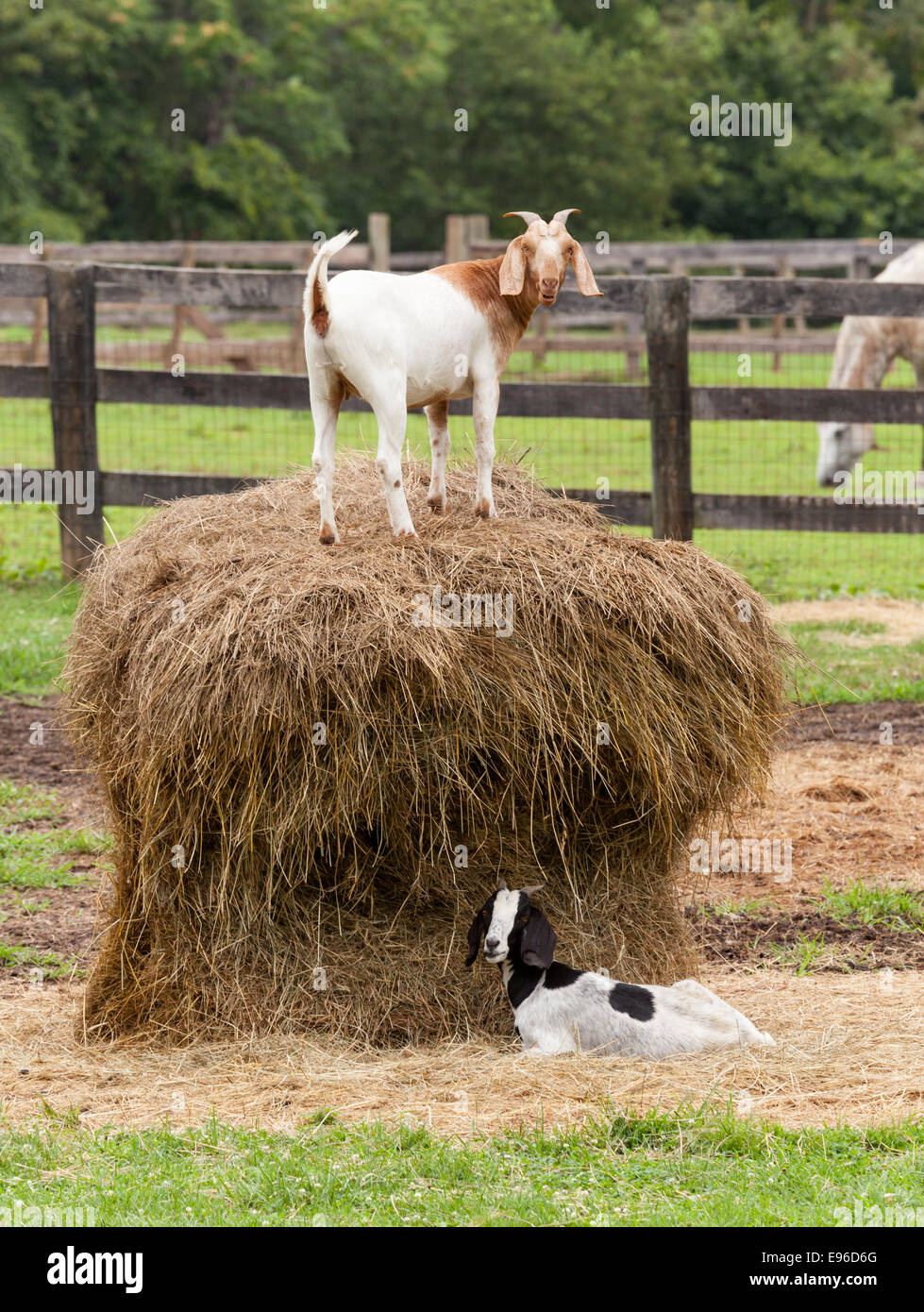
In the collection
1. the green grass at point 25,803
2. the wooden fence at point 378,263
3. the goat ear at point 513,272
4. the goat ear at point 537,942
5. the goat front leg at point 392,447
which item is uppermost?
the wooden fence at point 378,263

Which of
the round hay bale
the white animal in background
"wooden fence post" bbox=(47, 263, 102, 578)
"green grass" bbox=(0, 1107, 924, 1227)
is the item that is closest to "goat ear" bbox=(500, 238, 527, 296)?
the round hay bale

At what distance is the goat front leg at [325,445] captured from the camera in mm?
4805

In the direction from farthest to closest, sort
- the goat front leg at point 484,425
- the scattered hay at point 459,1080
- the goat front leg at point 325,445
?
the goat front leg at point 484,425 → the goat front leg at point 325,445 → the scattered hay at point 459,1080

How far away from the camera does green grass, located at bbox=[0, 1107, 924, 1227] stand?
10.9 feet

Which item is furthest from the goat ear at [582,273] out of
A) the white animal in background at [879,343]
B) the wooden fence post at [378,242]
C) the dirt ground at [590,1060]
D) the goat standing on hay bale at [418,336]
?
the wooden fence post at [378,242]

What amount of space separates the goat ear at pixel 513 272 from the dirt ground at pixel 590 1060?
218 centimetres

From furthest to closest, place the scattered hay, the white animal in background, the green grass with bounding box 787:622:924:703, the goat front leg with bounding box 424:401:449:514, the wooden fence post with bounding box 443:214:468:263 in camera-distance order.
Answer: the wooden fence post with bounding box 443:214:468:263 < the white animal in background < the green grass with bounding box 787:622:924:703 < the goat front leg with bounding box 424:401:449:514 < the scattered hay

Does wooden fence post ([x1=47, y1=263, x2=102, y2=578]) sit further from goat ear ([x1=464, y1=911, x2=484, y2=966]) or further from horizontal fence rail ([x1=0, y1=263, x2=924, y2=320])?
goat ear ([x1=464, y1=911, x2=484, y2=966])

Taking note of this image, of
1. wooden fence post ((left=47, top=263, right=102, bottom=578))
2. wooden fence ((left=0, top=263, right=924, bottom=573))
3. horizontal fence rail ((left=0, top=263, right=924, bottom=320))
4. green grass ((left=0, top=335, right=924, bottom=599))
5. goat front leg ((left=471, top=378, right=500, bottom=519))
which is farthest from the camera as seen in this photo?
green grass ((left=0, top=335, right=924, bottom=599))

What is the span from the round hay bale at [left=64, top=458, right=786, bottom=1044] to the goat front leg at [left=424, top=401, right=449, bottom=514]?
84 millimetres

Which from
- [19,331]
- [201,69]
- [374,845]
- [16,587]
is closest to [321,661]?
[374,845]

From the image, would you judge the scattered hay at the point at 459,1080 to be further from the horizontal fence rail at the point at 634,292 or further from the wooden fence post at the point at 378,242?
the wooden fence post at the point at 378,242

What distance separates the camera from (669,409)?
9453mm

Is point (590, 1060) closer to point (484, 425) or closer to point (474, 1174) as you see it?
point (474, 1174)
